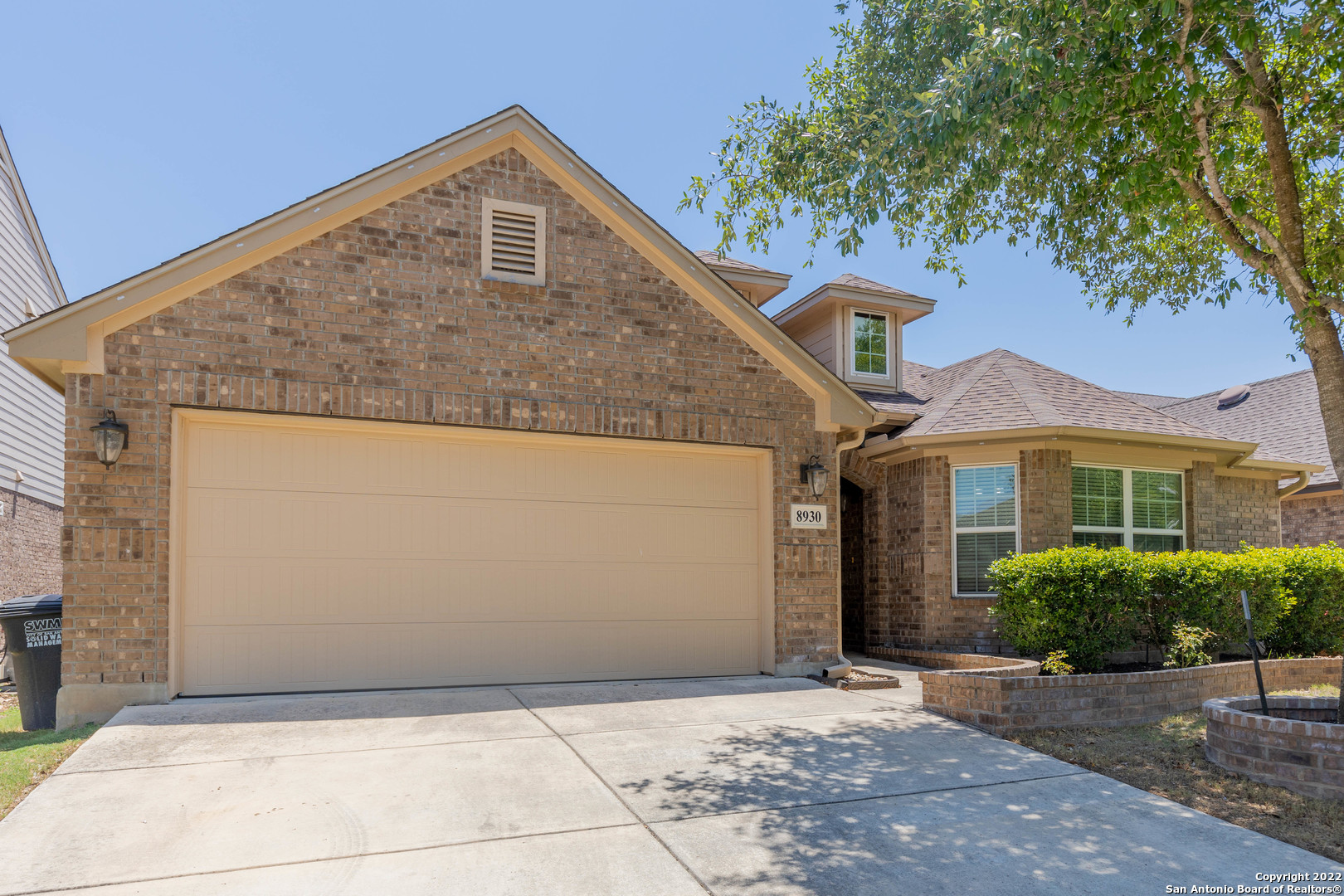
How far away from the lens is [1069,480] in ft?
38.4

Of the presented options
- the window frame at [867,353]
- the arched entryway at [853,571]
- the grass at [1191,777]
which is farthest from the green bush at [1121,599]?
the window frame at [867,353]

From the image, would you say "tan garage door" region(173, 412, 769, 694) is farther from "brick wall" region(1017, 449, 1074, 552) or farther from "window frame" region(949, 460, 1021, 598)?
"brick wall" region(1017, 449, 1074, 552)

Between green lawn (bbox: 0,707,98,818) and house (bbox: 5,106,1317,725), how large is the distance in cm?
42

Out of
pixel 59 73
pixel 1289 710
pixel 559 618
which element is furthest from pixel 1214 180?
pixel 59 73

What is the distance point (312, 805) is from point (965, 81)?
6.32m

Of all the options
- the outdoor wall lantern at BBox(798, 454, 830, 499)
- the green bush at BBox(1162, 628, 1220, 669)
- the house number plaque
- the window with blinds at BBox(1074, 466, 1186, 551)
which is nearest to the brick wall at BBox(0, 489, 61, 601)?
the house number plaque

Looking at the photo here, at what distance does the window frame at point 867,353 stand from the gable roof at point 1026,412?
0.42 m

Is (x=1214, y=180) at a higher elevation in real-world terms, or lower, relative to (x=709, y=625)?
higher

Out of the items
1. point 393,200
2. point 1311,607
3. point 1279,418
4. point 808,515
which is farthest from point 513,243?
point 1279,418

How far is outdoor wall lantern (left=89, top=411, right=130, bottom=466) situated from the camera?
711 cm

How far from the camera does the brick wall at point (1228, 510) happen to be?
41.5ft

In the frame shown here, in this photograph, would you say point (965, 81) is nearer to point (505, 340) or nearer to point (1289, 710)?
point (505, 340)

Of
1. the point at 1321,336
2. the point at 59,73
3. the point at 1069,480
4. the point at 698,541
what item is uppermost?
the point at 59,73

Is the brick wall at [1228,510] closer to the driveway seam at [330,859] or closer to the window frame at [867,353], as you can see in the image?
the window frame at [867,353]
